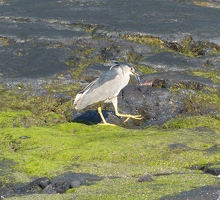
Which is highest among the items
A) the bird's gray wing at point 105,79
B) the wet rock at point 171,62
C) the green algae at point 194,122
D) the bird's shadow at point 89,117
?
the bird's gray wing at point 105,79

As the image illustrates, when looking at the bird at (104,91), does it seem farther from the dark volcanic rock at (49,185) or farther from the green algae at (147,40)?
the green algae at (147,40)

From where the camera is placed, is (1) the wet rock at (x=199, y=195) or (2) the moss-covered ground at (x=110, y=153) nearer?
(1) the wet rock at (x=199, y=195)

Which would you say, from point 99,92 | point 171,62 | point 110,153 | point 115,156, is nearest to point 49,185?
point 115,156

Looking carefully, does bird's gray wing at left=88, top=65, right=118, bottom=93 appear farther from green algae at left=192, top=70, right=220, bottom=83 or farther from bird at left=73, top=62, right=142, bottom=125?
green algae at left=192, top=70, right=220, bottom=83

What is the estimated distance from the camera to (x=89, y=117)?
20766 mm

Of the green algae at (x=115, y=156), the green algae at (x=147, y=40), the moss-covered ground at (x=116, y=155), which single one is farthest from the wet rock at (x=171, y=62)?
the green algae at (x=115, y=156)

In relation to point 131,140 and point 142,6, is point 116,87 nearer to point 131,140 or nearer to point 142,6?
point 131,140

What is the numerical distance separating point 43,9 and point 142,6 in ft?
25.1

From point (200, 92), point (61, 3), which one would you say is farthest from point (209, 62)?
point (61, 3)

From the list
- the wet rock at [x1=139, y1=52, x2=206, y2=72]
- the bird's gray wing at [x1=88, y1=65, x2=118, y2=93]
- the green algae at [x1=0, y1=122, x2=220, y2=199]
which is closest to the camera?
the green algae at [x1=0, y1=122, x2=220, y2=199]

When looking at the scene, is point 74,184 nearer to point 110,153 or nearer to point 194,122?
point 110,153

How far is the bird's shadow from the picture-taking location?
20.4m

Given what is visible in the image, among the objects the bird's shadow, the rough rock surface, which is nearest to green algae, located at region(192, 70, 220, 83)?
the rough rock surface

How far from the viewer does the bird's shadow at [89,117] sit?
2039 centimetres
